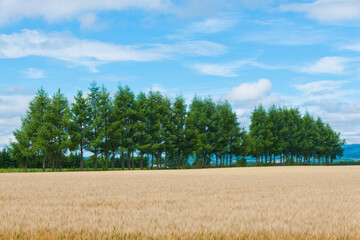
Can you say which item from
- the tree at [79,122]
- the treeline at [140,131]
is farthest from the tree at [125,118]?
the tree at [79,122]

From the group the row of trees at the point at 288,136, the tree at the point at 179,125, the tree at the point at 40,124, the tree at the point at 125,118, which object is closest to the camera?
the tree at the point at 40,124

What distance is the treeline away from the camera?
191 ft

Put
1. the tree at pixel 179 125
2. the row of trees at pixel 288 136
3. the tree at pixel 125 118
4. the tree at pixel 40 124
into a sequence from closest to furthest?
the tree at pixel 40 124 < the tree at pixel 125 118 < the tree at pixel 179 125 < the row of trees at pixel 288 136

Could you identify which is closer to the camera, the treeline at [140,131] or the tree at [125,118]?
the treeline at [140,131]

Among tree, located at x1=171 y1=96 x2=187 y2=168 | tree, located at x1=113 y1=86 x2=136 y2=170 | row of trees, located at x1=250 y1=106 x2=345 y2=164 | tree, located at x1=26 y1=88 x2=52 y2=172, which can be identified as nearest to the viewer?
tree, located at x1=26 y1=88 x2=52 y2=172

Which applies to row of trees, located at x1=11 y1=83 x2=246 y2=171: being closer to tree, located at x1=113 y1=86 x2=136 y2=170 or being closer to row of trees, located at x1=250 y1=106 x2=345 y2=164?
tree, located at x1=113 y1=86 x2=136 y2=170

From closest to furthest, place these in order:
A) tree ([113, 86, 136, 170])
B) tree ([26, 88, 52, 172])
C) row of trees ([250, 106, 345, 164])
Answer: tree ([26, 88, 52, 172]), tree ([113, 86, 136, 170]), row of trees ([250, 106, 345, 164])

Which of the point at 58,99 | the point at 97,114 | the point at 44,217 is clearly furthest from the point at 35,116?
the point at 44,217

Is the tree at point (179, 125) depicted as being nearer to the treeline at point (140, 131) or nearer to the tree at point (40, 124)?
the treeline at point (140, 131)

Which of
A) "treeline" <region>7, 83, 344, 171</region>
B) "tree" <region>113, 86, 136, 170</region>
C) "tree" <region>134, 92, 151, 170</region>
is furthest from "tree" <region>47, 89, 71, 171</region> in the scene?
"tree" <region>134, 92, 151, 170</region>

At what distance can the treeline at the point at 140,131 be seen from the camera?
58.1 m

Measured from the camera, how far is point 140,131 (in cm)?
6644

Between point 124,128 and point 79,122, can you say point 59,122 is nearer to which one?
point 79,122

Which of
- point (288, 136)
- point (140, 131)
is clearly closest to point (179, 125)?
point (140, 131)
